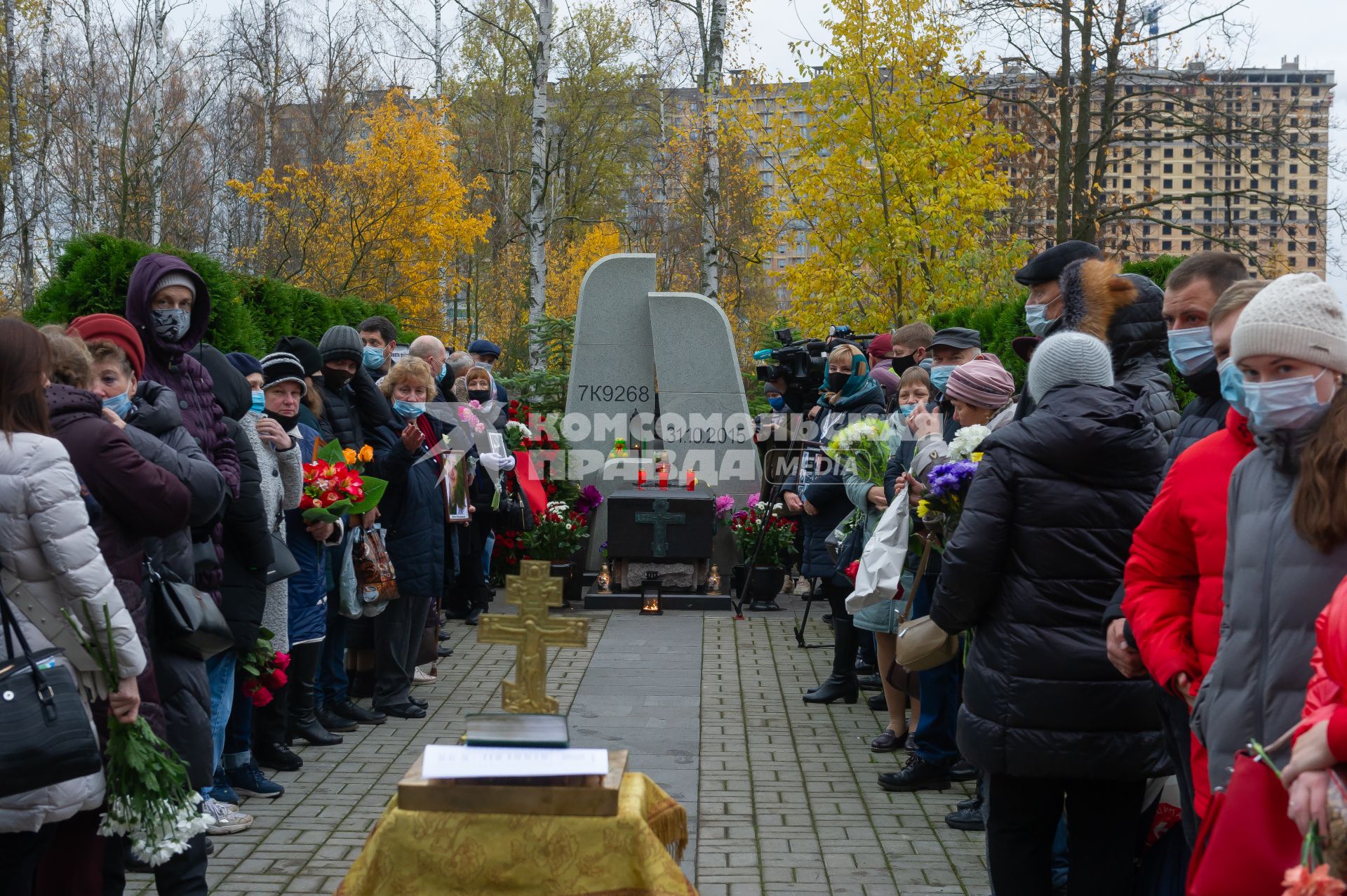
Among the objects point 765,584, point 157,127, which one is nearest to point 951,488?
point 765,584

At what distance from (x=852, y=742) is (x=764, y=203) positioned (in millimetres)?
15376

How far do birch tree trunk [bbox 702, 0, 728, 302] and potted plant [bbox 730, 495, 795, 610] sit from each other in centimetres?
840

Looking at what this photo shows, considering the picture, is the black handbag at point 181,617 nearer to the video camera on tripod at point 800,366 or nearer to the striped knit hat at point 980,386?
the striped knit hat at point 980,386

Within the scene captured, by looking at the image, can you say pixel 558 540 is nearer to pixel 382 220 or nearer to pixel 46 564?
pixel 46 564

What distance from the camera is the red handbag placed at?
218 centimetres

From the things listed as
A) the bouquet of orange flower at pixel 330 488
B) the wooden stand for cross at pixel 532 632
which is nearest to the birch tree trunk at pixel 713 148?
the bouquet of orange flower at pixel 330 488

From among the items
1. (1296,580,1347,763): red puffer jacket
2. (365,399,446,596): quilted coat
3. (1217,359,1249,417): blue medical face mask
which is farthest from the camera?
(365,399,446,596): quilted coat

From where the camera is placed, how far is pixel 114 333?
14.2 feet

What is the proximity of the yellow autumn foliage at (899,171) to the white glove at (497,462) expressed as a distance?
284 inches

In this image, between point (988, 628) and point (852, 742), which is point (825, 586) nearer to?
point (852, 742)

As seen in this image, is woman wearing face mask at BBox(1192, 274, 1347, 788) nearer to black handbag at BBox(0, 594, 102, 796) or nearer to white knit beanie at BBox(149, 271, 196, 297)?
black handbag at BBox(0, 594, 102, 796)

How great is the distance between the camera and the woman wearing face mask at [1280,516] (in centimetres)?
250

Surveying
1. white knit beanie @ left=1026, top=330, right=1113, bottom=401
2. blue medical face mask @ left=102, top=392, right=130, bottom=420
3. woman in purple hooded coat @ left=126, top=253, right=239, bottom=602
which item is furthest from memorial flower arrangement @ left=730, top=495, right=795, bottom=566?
blue medical face mask @ left=102, top=392, right=130, bottom=420

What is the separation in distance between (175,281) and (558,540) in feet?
23.3
